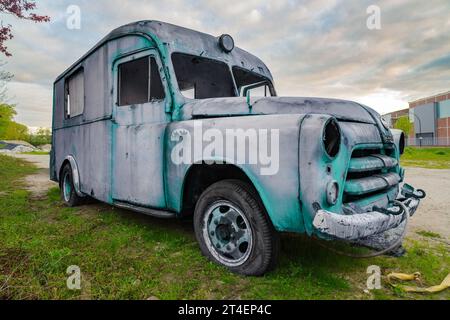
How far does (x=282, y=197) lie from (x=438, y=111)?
200 ft

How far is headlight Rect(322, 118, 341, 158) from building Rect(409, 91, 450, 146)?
54442mm

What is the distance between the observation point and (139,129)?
360cm

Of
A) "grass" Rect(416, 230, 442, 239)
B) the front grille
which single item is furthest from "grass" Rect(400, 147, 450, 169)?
the front grille

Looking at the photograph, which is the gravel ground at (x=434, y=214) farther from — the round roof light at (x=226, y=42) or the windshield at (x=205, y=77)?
the round roof light at (x=226, y=42)

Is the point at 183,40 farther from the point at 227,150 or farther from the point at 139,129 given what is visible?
the point at 227,150

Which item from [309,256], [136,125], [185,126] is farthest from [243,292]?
[136,125]

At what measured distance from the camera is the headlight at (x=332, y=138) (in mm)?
2328

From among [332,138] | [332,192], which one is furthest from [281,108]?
[332,192]

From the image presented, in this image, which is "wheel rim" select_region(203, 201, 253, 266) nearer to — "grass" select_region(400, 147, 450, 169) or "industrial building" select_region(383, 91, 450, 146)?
"grass" select_region(400, 147, 450, 169)

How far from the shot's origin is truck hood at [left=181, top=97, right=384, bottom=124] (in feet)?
8.66

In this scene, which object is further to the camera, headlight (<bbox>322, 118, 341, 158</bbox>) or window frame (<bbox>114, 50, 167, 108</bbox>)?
window frame (<bbox>114, 50, 167, 108</bbox>)

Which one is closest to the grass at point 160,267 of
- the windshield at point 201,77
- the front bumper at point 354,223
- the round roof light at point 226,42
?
the front bumper at point 354,223

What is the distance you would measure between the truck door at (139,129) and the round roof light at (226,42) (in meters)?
0.91

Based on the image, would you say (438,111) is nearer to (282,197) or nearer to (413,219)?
(413,219)
